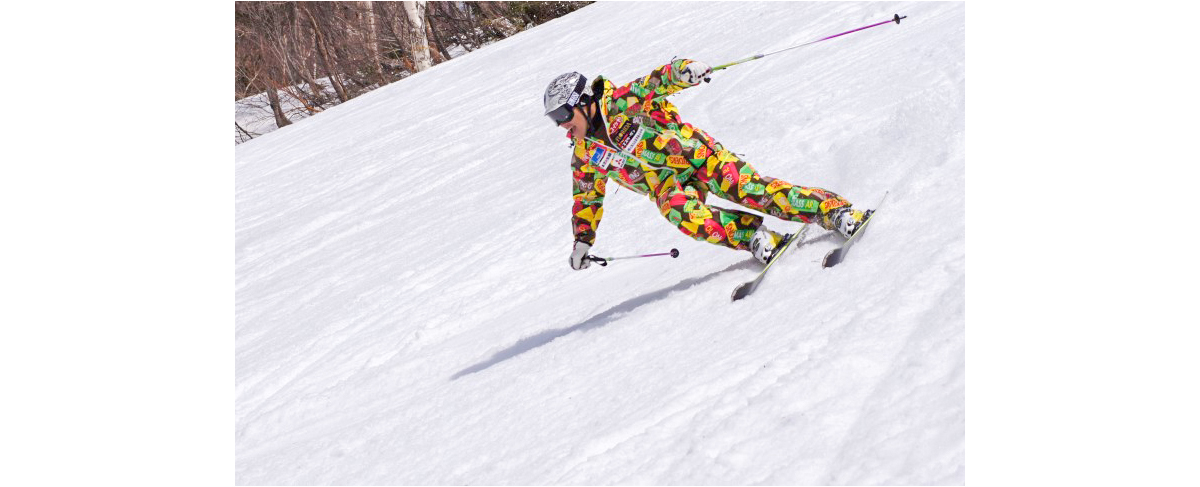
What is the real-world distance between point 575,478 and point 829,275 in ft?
5.15

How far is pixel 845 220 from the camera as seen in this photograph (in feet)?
14.9

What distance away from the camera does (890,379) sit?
296 centimetres

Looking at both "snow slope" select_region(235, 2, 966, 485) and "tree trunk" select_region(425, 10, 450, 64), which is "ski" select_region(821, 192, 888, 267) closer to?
"snow slope" select_region(235, 2, 966, 485)

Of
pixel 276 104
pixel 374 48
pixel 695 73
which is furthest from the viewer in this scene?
pixel 276 104

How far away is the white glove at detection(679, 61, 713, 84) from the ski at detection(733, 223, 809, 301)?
2.88 feet

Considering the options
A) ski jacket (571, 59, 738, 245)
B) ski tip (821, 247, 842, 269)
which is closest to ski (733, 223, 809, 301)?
ski tip (821, 247, 842, 269)

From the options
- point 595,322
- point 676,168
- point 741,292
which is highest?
point 676,168

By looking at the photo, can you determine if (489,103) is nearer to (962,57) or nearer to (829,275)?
(962,57)

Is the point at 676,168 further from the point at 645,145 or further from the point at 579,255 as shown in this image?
the point at 579,255

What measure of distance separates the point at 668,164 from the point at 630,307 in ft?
2.53

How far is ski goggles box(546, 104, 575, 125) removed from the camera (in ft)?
15.6

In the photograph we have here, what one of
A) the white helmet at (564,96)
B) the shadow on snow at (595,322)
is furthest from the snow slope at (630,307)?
the white helmet at (564,96)

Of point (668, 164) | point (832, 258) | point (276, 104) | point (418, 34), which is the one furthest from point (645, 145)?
point (276, 104)

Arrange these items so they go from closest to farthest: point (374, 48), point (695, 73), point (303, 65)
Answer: point (695, 73), point (374, 48), point (303, 65)
